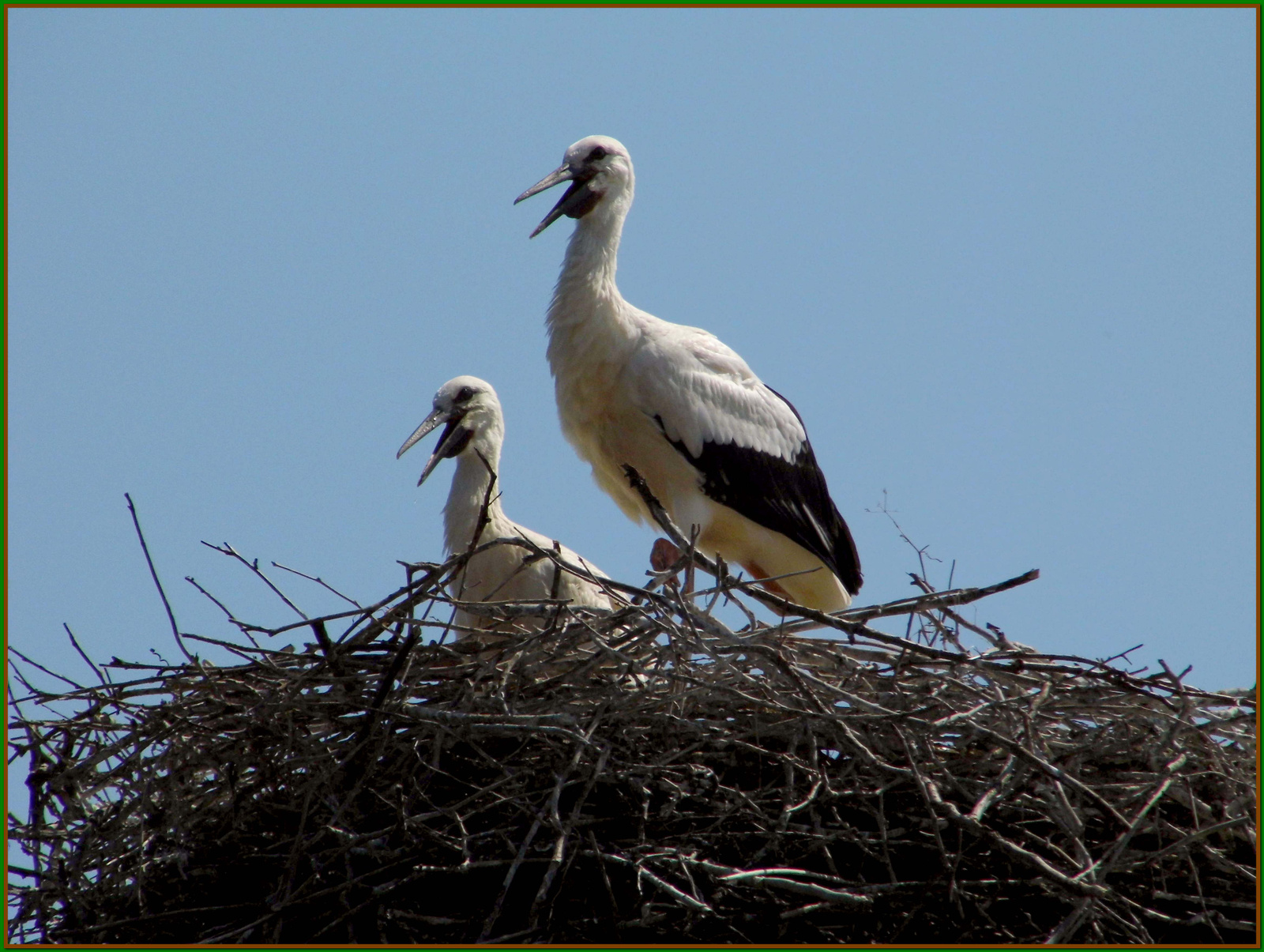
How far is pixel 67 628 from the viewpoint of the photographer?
3.48 meters

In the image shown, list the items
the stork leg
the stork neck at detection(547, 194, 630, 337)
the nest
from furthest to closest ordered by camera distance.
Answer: the stork neck at detection(547, 194, 630, 337) → the stork leg → the nest

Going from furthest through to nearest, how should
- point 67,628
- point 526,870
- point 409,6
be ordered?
point 409,6
point 67,628
point 526,870

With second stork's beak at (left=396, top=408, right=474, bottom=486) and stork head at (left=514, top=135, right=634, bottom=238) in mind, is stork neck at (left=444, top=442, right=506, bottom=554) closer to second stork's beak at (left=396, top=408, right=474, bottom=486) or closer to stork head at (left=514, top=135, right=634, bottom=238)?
second stork's beak at (left=396, top=408, right=474, bottom=486)

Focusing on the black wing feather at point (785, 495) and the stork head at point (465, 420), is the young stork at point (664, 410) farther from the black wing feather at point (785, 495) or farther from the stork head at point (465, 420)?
the stork head at point (465, 420)

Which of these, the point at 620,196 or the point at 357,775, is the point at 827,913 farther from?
the point at 620,196

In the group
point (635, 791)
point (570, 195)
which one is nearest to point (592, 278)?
point (570, 195)

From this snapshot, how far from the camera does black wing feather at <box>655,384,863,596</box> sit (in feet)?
16.4

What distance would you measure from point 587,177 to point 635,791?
2551mm

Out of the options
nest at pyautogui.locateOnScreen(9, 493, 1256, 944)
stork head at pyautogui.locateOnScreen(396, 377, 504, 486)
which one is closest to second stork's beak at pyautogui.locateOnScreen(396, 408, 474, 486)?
stork head at pyautogui.locateOnScreen(396, 377, 504, 486)

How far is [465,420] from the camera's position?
5211 millimetres

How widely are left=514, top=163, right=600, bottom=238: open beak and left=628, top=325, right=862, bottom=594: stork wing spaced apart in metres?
0.50

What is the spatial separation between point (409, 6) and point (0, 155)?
1.20 metres

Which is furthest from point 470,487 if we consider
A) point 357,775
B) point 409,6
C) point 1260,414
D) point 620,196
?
point 1260,414

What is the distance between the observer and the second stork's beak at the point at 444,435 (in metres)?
5.13
